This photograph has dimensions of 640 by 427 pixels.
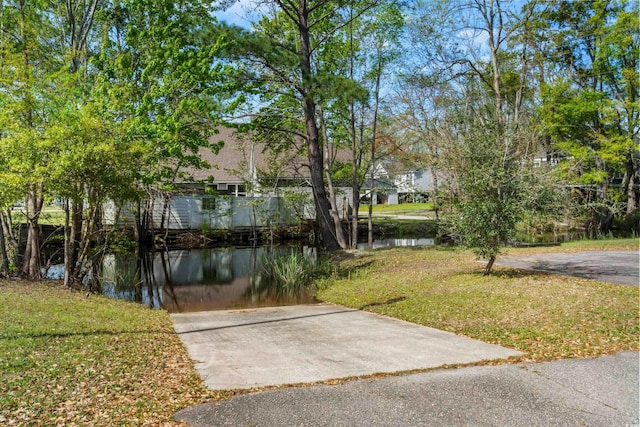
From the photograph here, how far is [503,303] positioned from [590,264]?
5.57 m

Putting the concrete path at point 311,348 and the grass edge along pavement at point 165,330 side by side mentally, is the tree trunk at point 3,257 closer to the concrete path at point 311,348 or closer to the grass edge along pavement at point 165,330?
the grass edge along pavement at point 165,330

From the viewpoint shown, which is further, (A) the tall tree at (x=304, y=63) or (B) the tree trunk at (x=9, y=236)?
(A) the tall tree at (x=304, y=63)

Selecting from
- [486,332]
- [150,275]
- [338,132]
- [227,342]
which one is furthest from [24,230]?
[486,332]

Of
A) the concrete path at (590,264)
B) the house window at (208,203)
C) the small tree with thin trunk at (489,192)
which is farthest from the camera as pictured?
the house window at (208,203)

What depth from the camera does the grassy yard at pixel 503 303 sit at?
802 cm

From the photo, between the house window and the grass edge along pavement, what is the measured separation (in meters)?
15.7

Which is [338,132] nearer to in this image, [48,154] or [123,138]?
[123,138]

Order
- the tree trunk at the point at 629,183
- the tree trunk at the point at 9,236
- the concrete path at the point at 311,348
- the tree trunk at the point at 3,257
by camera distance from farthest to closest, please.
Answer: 1. the tree trunk at the point at 629,183
2. the tree trunk at the point at 9,236
3. the tree trunk at the point at 3,257
4. the concrete path at the point at 311,348

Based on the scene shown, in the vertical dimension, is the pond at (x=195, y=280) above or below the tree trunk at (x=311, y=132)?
below

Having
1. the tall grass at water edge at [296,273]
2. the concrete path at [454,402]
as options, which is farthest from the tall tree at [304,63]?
the concrete path at [454,402]

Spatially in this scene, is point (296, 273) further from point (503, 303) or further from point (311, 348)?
point (311, 348)

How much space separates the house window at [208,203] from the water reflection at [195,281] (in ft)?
12.9

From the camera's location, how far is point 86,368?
20.7 ft

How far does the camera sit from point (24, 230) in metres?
21.8
